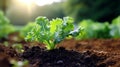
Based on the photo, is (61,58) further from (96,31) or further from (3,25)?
(3,25)

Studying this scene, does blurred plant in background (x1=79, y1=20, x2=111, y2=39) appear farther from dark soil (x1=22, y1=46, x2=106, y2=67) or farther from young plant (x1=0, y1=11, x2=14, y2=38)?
dark soil (x1=22, y1=46, x2=106, y2=67)

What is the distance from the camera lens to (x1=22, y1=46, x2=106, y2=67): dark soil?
5.59m

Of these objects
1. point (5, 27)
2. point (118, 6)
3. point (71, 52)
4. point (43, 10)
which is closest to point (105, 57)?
point (71, 52)

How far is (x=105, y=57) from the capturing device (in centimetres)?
595

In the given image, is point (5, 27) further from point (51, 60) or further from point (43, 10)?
point (43, 10)

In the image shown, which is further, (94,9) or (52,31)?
(94,9)

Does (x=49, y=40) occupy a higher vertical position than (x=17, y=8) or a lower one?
lower

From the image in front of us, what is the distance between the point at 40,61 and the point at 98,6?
16.8 m

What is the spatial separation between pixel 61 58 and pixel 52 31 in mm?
659

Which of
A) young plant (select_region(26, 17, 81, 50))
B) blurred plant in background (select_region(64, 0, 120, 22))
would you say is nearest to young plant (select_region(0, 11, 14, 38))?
young plant (select_region(26, 17, 81, 50))

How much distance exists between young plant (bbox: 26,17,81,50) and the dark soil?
0.66 ft

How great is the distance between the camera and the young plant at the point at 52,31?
20.5 ft

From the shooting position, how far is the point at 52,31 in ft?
20.7

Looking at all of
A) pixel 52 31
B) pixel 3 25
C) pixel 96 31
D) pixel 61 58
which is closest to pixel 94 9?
pixel 96 31
